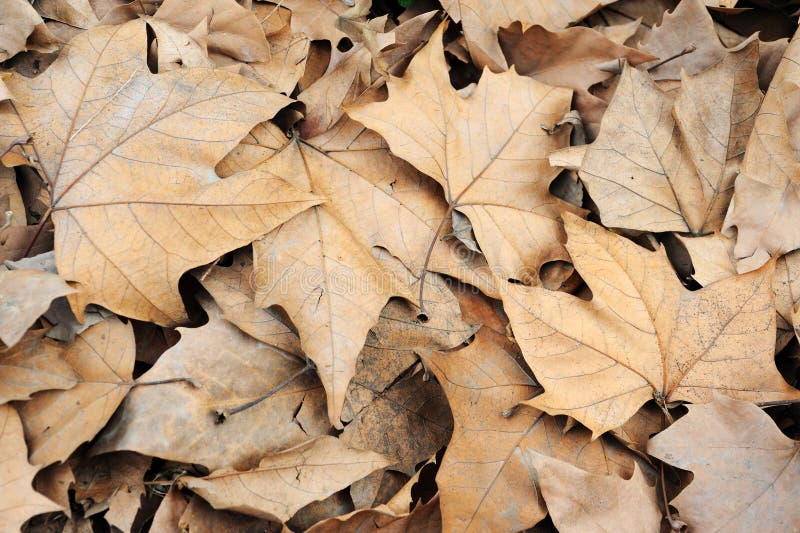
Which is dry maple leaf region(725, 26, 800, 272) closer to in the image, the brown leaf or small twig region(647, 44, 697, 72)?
small twig region(647, 44, 697, 72)

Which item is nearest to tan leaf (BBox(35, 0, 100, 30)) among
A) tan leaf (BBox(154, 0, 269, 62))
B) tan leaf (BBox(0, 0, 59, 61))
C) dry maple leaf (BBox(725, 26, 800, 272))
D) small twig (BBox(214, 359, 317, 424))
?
Answer: tan leaf (BBox(0, 0, 59, 61))

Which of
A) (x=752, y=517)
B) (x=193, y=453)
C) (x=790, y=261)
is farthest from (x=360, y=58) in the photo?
(x=752, y=517)

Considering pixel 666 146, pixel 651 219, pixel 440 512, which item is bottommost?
pixel 440 512

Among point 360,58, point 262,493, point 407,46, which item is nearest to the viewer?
point 262,493

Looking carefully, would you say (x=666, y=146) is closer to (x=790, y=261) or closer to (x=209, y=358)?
(x=790, y=261)

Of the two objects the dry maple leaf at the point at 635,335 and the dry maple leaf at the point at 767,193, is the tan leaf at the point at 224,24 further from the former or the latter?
the dry maple leaf at the point at 767,193

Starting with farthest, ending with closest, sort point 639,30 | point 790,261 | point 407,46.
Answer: point 639,30 → point 407,46 → point 790,261

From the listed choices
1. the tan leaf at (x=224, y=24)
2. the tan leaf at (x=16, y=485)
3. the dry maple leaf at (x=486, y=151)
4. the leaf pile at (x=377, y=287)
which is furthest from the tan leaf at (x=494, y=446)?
the tan leaf at (x=224, y=24)
